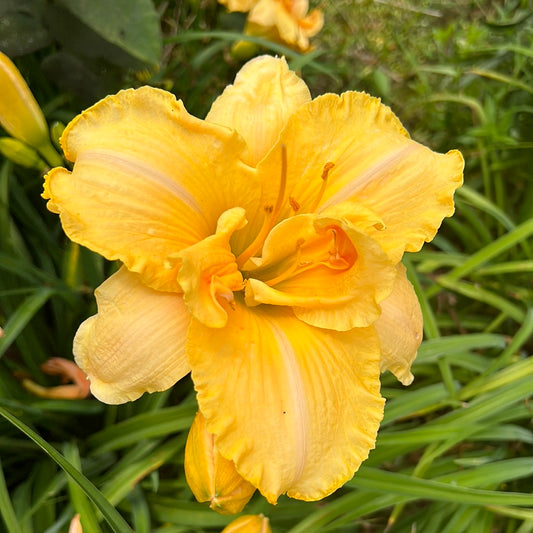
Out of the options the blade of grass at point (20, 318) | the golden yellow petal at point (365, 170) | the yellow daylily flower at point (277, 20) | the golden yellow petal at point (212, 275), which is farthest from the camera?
the yellow daylily flower at point (277, 20)

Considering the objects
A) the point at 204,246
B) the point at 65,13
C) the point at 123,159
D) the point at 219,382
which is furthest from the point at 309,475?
the point at 65,13

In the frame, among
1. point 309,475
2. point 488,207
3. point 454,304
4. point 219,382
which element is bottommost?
point 454,304

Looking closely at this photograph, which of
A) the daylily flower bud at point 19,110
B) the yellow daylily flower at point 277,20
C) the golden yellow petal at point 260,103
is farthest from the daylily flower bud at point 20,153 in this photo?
the yellow daylily flower at point 277,20

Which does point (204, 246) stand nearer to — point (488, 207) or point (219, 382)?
point (219, 382)

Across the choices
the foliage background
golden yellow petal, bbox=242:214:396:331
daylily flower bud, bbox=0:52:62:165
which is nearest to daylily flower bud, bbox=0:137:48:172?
daylily flower bud, bbox=0:52:62:165

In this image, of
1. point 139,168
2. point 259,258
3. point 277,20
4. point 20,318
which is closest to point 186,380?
point 20,318

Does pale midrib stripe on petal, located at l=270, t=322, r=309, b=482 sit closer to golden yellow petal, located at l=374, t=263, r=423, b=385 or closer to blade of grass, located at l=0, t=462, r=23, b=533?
golden yellow petal, located at l=374, t=263, r=423, b=385

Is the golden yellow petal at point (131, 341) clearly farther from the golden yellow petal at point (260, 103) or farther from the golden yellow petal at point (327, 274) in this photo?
the golden yellow petal at point (260, 103)

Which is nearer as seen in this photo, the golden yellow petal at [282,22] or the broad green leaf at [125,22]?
the broad green leaf at [125,22]
